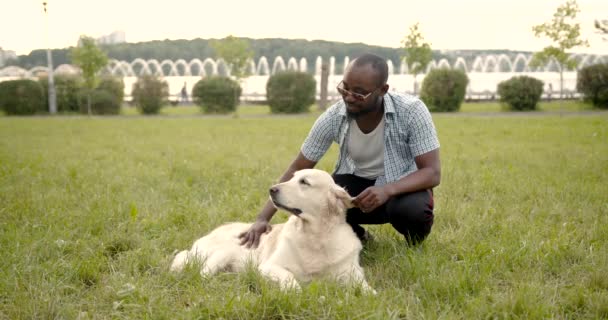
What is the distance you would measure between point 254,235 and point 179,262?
2.01ft

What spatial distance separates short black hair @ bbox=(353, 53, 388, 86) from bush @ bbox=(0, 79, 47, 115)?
26.7 metres

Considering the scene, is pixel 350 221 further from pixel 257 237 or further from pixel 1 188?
pixel 1 188

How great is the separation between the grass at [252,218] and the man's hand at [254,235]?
404 millimetres

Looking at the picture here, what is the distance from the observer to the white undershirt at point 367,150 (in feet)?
14.1

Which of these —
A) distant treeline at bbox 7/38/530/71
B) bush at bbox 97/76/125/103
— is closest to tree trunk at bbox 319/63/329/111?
bush at bbox 97/76/125/103

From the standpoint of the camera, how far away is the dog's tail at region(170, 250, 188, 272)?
12.0 feet

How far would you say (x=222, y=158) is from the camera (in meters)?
9.31

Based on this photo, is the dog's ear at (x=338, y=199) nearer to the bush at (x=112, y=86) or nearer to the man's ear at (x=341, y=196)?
the man's ear at (x=341, y=196)

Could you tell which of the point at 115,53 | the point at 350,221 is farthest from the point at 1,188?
the point at 115,53

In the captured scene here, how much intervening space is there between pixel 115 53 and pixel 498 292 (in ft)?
205

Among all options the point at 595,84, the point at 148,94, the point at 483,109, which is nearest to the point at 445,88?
the point at 483,109

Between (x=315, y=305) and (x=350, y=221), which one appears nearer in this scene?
(x=315, y=305)

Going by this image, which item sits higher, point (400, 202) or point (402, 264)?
point (400, 202)

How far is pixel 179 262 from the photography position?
148 inches
